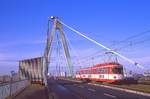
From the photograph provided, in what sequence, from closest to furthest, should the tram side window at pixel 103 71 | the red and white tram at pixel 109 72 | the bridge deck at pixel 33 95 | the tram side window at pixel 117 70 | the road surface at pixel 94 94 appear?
the road surface at pixel 94 94, the bridge deck at pixel 33 95, the tram side window at pixel 117 70, the red and white tram at pixel 109 72, the tram side window at pixel 103 71

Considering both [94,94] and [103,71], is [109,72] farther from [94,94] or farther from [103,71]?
[94,94]

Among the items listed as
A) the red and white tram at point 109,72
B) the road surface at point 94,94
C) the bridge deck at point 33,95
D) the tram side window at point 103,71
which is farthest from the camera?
the tram side window at point 103,71

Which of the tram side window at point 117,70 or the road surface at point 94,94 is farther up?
the tram side window at point 117,70

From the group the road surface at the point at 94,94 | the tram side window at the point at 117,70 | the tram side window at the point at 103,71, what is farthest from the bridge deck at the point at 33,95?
the tram side window at the point at 103,71

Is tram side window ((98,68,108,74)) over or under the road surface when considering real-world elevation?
over

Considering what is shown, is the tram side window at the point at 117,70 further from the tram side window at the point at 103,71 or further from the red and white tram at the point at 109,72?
the tram side window at the point at 103,71

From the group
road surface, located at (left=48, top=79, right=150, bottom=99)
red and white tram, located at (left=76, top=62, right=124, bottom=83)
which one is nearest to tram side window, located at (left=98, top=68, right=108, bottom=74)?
red and white tram, located at (left=76, top=62, right=124, bottom=83)

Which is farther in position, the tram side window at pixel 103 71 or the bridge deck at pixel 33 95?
the tram side window at pixel 103 71

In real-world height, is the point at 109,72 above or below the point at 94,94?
above

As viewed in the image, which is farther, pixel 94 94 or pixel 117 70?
pixel 117 70

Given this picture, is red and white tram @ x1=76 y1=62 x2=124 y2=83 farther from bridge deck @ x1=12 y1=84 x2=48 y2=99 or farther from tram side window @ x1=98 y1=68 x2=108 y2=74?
bridge deck @ x1=12 y1=84 x2=48 y2=99

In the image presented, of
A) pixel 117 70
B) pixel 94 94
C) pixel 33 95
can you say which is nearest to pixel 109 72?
pixel 117 70

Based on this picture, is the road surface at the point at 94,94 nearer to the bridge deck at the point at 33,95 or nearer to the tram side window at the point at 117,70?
the bridge deck at the point at 33,95

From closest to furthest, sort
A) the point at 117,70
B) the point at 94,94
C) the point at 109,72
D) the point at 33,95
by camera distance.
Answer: the point at 33,95, the point at 94,94, the point at 117,70, the point at 109,72
